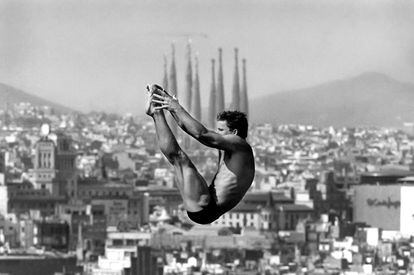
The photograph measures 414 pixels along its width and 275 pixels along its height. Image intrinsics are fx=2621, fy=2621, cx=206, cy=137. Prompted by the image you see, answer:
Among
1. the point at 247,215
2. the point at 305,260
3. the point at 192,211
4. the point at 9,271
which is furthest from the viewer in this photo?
the point at 247,215

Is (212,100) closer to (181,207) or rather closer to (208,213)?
(181,207)

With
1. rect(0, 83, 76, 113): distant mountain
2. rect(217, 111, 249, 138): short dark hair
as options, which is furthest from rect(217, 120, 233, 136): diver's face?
rect(0, 83, 76, 113): distant mountain

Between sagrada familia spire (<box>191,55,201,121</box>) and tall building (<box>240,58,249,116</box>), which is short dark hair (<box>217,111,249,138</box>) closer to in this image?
sagrada familia spire (<box>191,55,201,121</box>)

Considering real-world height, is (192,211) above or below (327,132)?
below

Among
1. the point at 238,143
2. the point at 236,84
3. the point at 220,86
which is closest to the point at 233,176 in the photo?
the point at 238,143

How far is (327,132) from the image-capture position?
64375 millimetres

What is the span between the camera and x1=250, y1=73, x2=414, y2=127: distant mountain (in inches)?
2234

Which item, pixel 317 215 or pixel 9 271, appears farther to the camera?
pixel 317 215

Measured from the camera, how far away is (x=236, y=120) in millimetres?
3396

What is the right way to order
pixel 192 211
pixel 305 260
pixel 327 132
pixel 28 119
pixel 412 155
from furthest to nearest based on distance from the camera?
pixel 327 132, pixel 412 155, pixel 28 119, pixel 305 260, pixel 192 211

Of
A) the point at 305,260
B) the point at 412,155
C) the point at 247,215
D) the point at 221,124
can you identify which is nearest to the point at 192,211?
the point at 221,124

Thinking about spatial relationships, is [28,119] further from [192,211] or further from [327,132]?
[192,211]

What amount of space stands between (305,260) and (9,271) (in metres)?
7.51

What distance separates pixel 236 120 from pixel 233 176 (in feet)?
0.28
